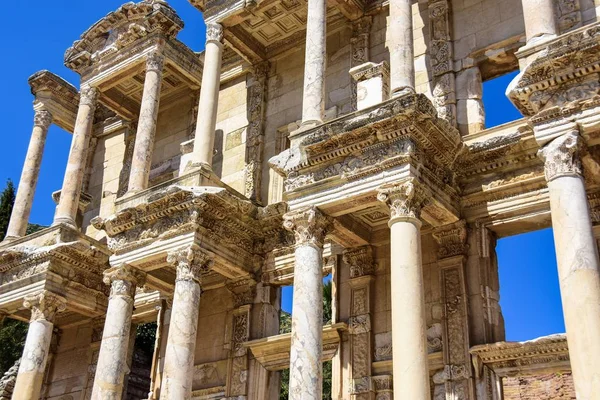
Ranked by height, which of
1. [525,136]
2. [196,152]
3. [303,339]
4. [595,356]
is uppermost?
[196,152]

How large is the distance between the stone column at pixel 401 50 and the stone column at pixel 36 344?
959 cm

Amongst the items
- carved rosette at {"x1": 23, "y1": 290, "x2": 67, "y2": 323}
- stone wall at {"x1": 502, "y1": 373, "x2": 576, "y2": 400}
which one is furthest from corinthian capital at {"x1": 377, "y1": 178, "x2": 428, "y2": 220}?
stone wall at {"x1": 502, "y1": 373, "x2": 576, "y2": 400}

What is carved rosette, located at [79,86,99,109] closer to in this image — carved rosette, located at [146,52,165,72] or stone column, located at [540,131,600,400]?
carved rosette, located at [146,52,165,72]

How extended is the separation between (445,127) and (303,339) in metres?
4.42

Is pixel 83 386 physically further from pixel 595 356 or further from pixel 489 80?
pixel 595 356

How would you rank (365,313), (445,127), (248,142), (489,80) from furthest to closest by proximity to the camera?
(248,142) → (489,80) → (365,313) → (445,127)

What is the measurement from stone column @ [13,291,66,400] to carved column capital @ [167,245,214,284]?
13.8 feet

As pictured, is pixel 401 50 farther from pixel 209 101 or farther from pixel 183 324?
pixel 183 324

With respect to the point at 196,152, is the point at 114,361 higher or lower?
lower

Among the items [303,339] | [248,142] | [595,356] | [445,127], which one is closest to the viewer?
[595,356]

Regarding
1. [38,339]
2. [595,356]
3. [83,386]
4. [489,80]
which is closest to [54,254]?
[38,339]

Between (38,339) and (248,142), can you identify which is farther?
(248,142)

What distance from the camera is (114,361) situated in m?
15.2

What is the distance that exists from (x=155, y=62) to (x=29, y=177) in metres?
4.98
